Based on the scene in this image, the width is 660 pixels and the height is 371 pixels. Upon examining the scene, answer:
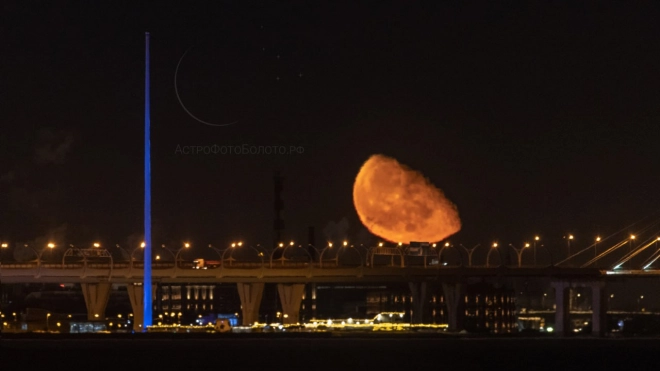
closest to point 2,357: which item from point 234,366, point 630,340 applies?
point 234,366

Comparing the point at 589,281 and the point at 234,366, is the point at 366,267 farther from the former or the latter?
the point at 234,366

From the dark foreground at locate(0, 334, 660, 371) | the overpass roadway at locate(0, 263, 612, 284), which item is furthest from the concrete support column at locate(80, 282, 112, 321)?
the dark foreground at locate(0, 334, 660, 371)

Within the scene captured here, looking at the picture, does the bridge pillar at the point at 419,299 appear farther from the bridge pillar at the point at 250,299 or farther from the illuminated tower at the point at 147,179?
the illuminated tower at the point at 147,179

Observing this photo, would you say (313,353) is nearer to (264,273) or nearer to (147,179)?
(147,179)

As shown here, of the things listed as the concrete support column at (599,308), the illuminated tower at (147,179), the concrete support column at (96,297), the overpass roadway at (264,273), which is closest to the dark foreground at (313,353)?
the illuminated tower at (147,179)

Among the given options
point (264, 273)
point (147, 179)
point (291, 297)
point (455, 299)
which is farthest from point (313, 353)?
point (455, 299)

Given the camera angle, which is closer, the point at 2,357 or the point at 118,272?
the point at 2,357
